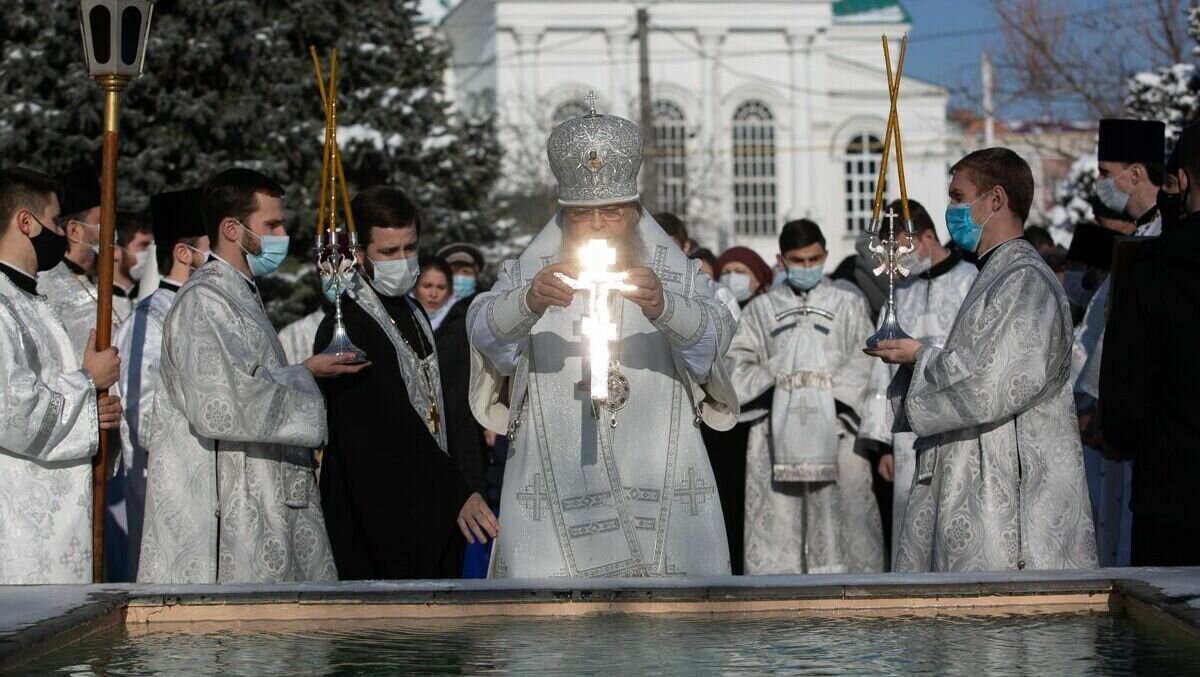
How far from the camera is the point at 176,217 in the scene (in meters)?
7.51

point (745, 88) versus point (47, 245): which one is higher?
point (745, 88)

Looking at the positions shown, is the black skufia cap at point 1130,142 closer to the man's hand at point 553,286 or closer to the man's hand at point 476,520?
the man's hand at point 476,520

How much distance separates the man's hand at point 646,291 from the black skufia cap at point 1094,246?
11.9 ft

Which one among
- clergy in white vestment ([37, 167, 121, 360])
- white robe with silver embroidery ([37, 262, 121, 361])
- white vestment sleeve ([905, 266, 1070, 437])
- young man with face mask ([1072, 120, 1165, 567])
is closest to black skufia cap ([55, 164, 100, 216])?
clergy in white vestment ([37, 167, 121, 360])

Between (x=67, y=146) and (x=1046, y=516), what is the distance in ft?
45.6

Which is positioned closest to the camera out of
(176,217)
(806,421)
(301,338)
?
(176,217)

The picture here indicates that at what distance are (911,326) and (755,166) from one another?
147 ft

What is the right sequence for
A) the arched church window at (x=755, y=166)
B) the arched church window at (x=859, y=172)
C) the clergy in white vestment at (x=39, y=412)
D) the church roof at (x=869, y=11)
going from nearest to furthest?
the clergy in white vestment at (x=39, y=412) → the arched church window at (x=755, y=166) → the arched church window at (x=859, y=172) → the church roof at (x=869, y=11)

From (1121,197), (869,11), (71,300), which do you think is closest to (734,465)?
(1121,197)

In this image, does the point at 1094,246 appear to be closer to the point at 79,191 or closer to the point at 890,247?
the point at 890,247

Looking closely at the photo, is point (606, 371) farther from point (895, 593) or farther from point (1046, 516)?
point (1046, 516)

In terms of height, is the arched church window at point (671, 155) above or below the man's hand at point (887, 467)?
above

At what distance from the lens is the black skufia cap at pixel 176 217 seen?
7484 millimetres

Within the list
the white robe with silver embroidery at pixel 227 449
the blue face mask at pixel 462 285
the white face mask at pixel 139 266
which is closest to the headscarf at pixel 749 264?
the blue face mask at pixel 462 285
